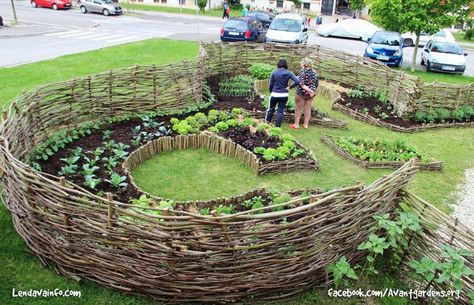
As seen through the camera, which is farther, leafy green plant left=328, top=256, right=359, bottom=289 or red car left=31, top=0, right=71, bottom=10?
red car left=31, top=0, right=71, bottom=10

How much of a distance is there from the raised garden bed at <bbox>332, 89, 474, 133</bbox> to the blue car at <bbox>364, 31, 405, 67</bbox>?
7.45 m

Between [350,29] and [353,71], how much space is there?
20.2 meters

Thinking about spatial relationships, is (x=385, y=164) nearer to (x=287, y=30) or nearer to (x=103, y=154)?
(x=103, y=154)

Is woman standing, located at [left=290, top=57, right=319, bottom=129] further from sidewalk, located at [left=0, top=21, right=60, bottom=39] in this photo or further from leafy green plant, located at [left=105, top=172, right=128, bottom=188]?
sidewalk, located at [left=0, top=21, right=60, bottom=39]

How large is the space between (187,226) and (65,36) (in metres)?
22.7

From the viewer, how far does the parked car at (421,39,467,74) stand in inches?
786

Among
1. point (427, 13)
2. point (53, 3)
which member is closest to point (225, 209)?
point (427, 13)

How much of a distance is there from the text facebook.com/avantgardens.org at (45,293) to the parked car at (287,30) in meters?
19.0

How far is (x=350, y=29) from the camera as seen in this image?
33.7 meters

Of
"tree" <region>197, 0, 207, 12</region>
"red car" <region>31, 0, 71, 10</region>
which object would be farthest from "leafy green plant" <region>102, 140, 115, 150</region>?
"tree" <region>197, 0, 207, 12</region>

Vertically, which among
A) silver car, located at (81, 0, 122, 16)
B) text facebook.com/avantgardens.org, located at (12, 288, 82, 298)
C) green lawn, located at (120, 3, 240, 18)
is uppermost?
silver car, located at (81, 0, 122, 16)

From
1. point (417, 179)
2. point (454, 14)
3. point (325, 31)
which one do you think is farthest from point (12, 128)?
point (325, 31)

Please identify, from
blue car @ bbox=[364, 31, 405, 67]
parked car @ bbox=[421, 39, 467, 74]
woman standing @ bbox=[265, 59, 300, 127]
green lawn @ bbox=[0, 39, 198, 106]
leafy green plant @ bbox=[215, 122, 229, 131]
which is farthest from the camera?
blue car @ bbox=[364, 31, 405, 67]

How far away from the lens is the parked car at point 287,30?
2225cm
